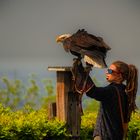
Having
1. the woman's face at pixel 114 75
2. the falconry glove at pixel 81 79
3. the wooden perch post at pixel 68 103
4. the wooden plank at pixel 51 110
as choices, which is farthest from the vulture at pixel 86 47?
the wooden plank at pixel 51 110

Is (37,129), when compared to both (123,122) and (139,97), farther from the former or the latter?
(139,97)

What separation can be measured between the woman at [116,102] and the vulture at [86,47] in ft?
1.09

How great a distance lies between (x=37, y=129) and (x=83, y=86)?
293 cm

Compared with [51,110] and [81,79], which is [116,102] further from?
[51,110]

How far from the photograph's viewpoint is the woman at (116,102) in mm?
5484

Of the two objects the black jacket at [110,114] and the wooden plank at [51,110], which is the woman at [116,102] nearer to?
the black jacket at [110,114]

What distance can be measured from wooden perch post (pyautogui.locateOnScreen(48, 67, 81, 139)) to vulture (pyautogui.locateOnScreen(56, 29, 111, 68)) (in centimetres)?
198

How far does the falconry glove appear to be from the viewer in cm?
512

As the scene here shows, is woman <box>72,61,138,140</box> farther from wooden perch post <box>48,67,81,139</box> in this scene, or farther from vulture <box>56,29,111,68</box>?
wooden perch post <box>48,67,81,139</box>

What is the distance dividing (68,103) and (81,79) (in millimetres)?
2563

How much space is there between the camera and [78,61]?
5.27m

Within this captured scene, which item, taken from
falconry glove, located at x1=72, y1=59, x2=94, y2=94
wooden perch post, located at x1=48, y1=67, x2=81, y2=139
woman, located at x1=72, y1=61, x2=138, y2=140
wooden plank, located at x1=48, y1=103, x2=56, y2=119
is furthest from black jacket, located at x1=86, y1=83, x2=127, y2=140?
wooden plank, located at x1=48, y1=103, x2=56, y2=119

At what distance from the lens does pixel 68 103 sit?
7.68 meters

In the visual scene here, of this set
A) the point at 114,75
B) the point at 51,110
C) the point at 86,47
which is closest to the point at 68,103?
the point at 51,110
